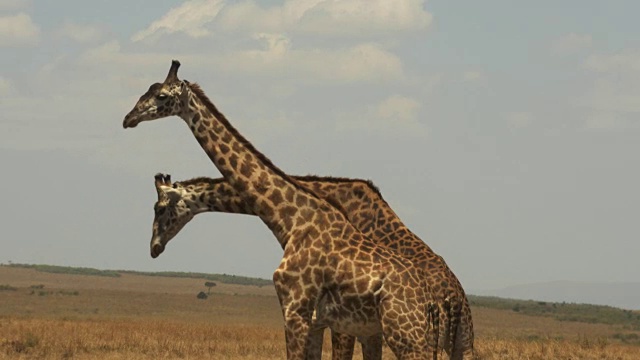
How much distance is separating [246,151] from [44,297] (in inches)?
2322

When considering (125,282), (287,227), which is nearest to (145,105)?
(287,227)

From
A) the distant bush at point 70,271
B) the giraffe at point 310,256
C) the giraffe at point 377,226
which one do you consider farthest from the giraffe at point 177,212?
the distant bush at point 70,271

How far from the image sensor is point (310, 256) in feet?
38.9

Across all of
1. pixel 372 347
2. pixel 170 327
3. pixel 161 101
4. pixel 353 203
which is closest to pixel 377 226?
pixel 353 203

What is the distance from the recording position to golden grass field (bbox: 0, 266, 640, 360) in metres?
22.6

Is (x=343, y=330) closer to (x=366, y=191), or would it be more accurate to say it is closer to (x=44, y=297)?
(x=366, y=191)

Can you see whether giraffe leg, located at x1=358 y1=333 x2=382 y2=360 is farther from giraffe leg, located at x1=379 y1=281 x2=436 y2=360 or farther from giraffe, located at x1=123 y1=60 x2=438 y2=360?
giraffe leg, located at x1=379 y1=281 x2=436 y2=360

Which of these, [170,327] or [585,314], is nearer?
[170,327]

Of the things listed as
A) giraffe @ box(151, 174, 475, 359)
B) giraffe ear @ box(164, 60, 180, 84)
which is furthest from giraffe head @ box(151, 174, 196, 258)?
giraffe ear @ box(164, 60, 180, 84)

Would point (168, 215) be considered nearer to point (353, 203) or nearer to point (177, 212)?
point (177, 212)

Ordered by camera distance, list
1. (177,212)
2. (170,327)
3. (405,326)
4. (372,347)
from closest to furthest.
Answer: (405,326) → (372,347) → (177,212) → (170,327)

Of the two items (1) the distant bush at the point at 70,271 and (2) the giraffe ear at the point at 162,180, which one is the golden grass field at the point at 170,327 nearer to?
(1) the distant bush at the point at 70,271

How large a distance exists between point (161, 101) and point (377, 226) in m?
3.46

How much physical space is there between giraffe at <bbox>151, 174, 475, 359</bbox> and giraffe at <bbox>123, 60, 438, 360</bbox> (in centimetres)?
35
